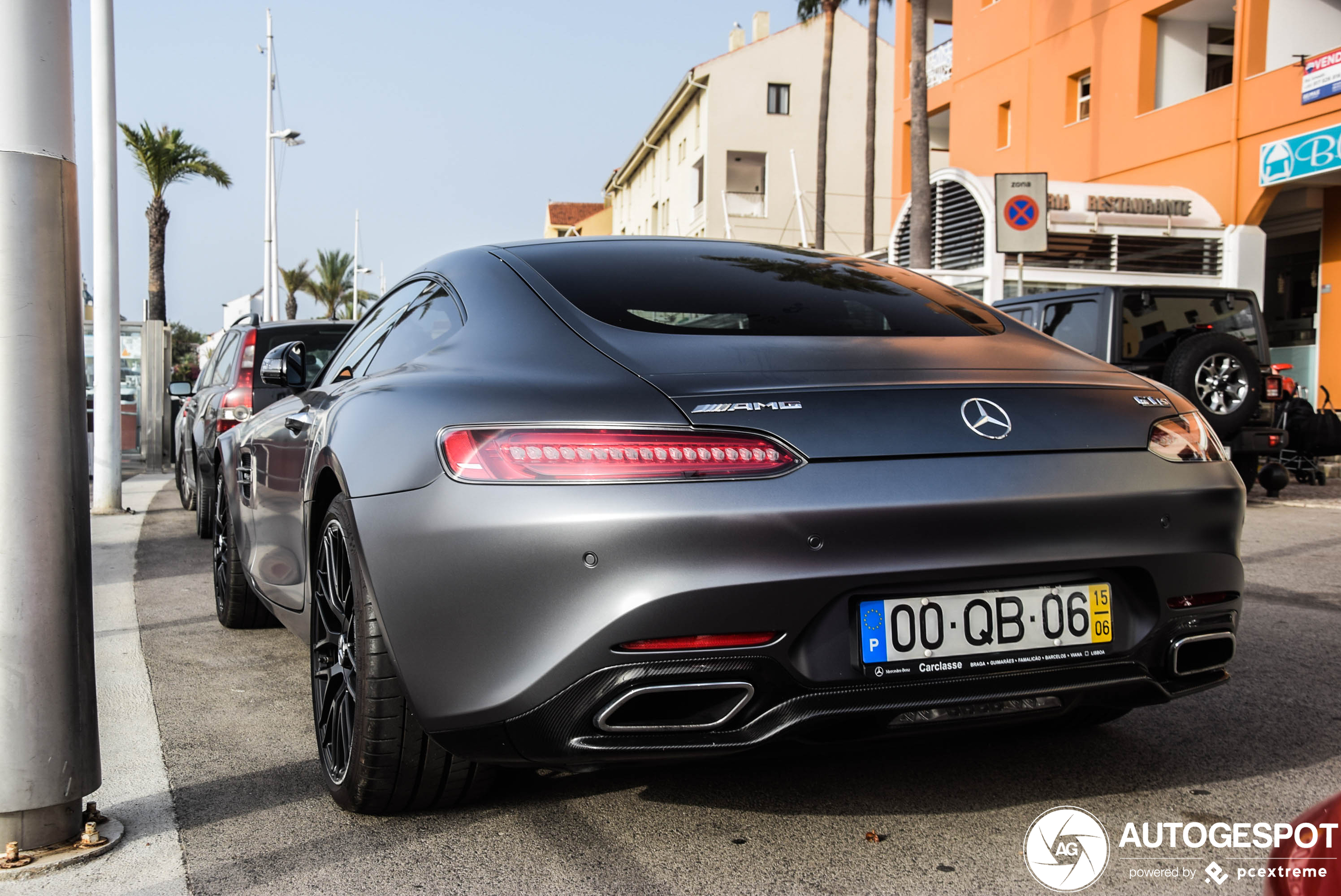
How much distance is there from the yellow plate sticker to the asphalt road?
49 cm

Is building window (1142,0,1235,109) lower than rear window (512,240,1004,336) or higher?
higher

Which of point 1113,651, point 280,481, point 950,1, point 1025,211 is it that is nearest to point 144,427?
point 1025,211

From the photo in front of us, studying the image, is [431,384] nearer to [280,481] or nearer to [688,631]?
[688,631]

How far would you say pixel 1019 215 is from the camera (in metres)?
10.1

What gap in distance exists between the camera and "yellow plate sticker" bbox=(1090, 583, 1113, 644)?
2533 millimetres

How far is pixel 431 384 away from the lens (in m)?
2.74

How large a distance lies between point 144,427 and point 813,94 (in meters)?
29.0

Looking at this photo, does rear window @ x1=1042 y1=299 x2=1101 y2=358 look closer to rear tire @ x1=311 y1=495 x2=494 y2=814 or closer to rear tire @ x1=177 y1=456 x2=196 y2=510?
rear tire @ x1=177 y1=456 x2=196 y2=510

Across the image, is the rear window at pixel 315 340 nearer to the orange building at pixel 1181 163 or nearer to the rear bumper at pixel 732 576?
the rear bumper at pixel 732 576

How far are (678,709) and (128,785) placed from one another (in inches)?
67.0

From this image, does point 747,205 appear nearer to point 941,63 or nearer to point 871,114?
point 871,114

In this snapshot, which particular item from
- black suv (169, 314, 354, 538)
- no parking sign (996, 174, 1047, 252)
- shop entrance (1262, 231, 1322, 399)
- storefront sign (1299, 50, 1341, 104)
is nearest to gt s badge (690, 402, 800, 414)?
black suv (169, 314, 354, 538)

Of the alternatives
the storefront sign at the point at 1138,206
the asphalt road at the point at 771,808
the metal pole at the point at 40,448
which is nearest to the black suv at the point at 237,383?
the asphalt road at the point at 771,808

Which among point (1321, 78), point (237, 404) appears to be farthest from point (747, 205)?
point (237, 404)
